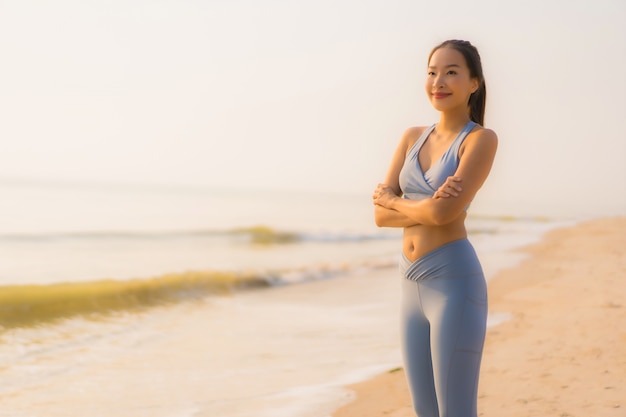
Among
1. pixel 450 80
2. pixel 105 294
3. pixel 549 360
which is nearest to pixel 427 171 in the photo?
pixel 450 80

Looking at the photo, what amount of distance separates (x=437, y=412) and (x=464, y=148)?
3.65ft

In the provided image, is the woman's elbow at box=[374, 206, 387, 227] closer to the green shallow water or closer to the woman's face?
the woman's face

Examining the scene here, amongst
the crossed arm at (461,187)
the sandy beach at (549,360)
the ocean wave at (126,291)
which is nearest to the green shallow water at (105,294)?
the ocean wave at (126,291)

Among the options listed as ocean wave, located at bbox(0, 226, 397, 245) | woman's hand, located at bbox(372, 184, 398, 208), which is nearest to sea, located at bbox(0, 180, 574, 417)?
ocean wave, located at bbox(0, 226, 397, 245)

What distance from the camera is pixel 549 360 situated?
6.01m

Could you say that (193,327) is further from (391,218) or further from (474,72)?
(474,72)

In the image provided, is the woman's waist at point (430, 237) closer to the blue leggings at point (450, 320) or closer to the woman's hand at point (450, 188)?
the blue leggings at point (450, 320)

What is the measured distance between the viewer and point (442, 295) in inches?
103

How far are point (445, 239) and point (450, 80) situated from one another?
0.65m

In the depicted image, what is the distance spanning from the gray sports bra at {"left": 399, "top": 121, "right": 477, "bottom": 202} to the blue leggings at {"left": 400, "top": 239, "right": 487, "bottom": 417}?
0.25 meters

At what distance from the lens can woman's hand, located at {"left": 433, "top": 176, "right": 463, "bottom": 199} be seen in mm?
2508

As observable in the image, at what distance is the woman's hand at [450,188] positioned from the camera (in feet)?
8.23

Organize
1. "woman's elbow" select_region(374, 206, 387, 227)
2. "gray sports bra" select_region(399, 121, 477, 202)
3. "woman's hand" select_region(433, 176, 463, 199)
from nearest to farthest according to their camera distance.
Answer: "woman's hand" select_region(433, 176, 463, 199) → "gray sports bra" select_region(399, 121, 477, 202) → "woman's elbow" select_region(374, 206, 387, 227)

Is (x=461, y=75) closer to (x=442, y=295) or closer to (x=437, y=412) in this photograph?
(x=442, y=295)
